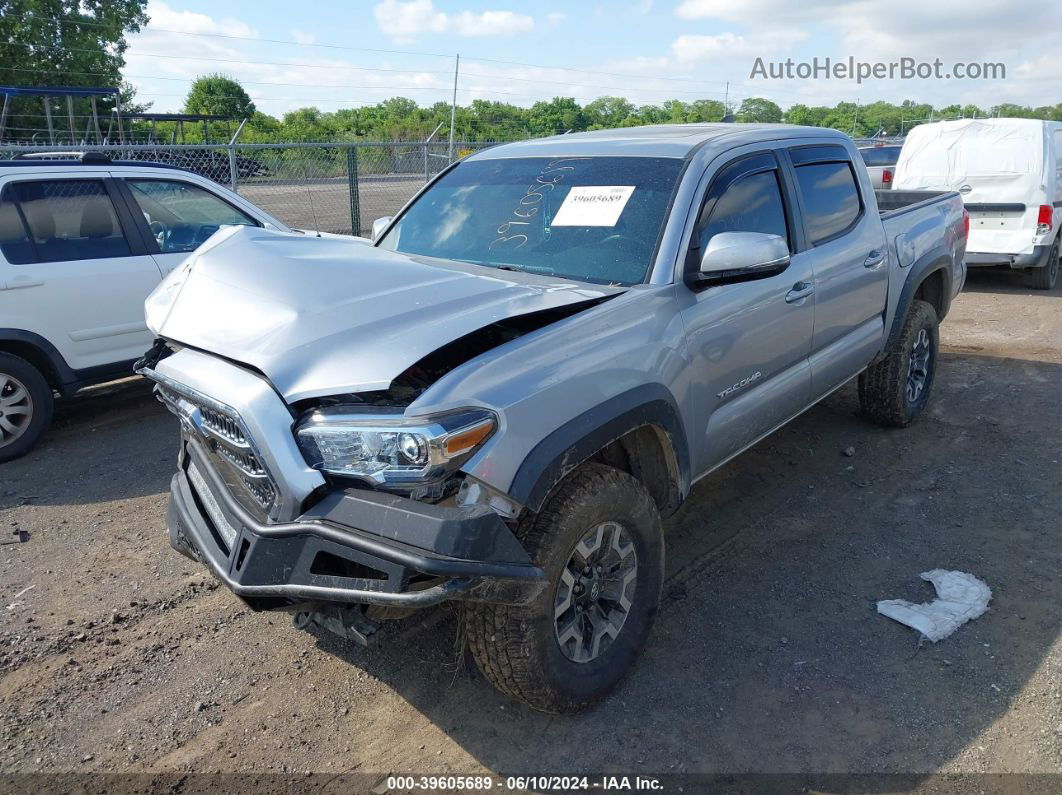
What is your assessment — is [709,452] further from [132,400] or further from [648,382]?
[132,400]

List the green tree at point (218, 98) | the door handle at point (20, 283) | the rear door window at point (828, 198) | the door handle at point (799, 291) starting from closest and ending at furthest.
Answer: the door handle at point (799, 291), the rear door window at point (828, 198), the door handle at point (20, 283), the green tree at point (218, 98)

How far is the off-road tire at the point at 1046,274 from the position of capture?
34.3 ft

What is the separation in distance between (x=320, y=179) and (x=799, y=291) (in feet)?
31.1

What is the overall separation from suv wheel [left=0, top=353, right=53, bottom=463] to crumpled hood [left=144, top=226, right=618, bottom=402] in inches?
106

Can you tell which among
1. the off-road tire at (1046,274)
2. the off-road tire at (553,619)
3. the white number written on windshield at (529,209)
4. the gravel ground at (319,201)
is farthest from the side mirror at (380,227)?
the off-road tire at (1046,274)

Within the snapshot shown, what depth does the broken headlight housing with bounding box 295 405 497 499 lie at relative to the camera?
7.64 ft

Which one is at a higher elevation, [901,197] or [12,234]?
[901,197]

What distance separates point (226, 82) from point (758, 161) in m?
65.1

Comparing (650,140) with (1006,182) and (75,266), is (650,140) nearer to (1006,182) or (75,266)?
(75,266)

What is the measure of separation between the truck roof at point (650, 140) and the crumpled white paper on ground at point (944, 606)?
7.19 ft

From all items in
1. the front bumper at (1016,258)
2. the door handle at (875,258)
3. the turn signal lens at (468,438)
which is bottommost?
the front bumper at (1016,258)

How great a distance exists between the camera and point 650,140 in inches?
153

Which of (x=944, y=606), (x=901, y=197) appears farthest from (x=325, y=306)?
(x=901, y=197)

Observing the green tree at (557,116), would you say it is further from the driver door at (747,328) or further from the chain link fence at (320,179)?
the driver door at (747,328)
